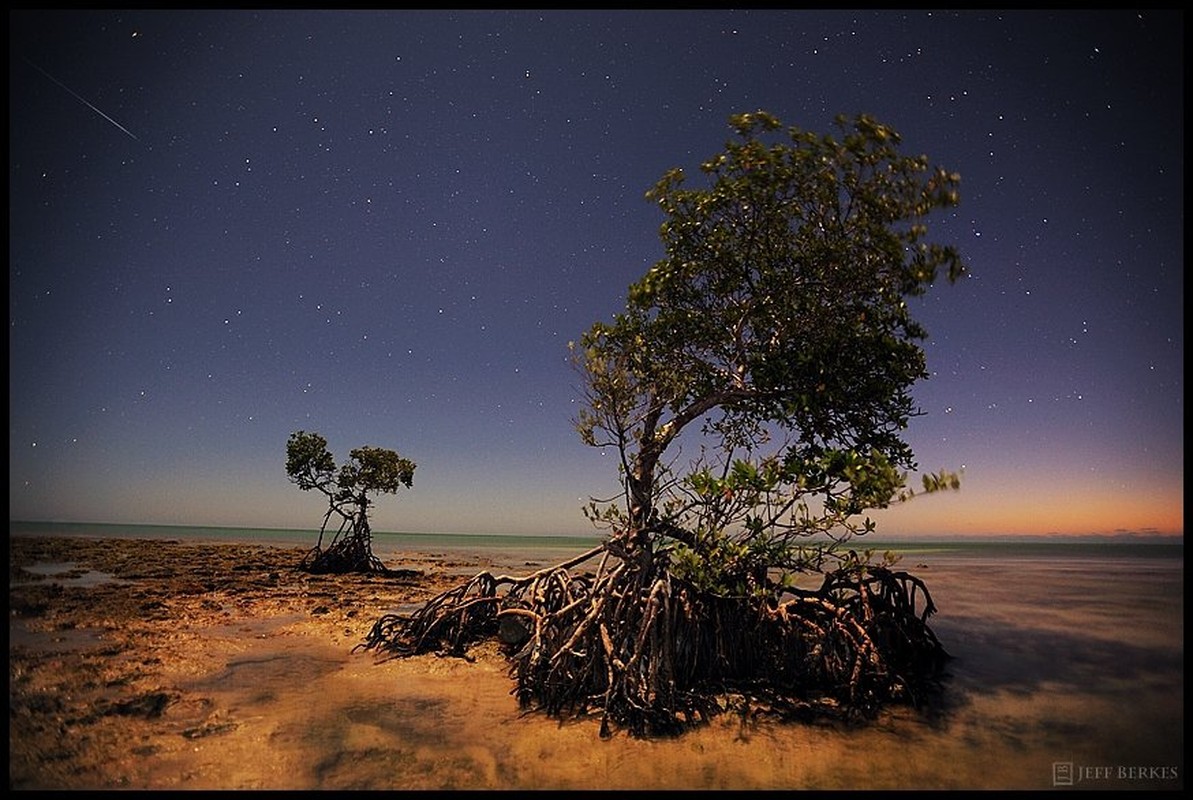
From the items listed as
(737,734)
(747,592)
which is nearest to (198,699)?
(737,734)

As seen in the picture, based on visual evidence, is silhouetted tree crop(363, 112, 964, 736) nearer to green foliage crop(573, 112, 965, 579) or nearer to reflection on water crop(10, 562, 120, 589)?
green foliage crop(573, 112, 965, 579)

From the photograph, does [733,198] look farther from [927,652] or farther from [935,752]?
[927,652]

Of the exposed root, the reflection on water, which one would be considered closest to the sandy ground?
the exposed root

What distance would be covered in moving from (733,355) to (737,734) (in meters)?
4.87

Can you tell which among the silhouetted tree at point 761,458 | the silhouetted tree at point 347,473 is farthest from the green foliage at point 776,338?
the silhouetted tree at point 347,473

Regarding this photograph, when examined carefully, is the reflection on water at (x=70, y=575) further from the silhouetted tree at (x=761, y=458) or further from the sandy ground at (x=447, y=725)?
the silhouetted tree at (x=761, y=458)

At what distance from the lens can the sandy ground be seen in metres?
5.08

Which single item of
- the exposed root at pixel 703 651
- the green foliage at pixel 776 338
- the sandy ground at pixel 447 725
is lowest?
the sandy ground at pixel 447 725

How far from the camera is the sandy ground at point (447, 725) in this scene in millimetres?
5078

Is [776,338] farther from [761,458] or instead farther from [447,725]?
[447,725]

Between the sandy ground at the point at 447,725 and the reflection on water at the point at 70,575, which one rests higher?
the sandy ground at the point at 447,725

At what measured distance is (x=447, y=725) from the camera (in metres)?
6.14

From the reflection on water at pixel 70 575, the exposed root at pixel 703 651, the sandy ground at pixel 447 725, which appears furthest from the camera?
the reflection on water at pixel 70 575

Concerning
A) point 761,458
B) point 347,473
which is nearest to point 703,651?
point 761,458
